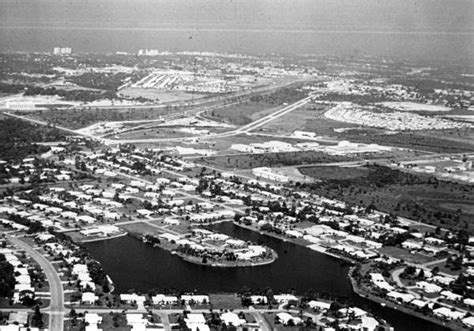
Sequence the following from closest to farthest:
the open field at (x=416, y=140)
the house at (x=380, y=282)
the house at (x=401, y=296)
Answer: the house at (x=401, y=296)
the house at (x=380, y=282)
the open field at (x=416, y=140)

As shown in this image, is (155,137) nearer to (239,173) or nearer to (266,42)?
(239,173)

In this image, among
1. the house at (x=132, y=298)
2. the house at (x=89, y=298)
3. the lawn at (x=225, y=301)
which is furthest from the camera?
the lawn at (x=225, y=301)

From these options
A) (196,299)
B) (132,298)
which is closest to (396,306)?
(196,299)

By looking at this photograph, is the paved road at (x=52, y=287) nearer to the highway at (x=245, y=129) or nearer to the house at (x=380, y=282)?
the house at (x=380, y=282)

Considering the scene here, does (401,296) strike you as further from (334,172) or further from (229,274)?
(334,172)

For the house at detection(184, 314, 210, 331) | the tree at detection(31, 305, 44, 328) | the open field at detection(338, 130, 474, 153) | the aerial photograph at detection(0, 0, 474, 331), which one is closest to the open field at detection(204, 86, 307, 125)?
the aerial photograph at detection(0, 0, 474, 331)

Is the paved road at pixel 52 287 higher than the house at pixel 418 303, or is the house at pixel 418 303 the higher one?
the paved road at pixel 52 287

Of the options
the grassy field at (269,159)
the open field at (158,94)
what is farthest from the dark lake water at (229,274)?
the open field at (158,94)
